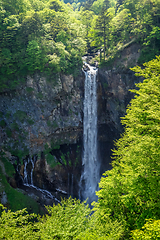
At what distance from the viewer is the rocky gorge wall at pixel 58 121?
25297 mm

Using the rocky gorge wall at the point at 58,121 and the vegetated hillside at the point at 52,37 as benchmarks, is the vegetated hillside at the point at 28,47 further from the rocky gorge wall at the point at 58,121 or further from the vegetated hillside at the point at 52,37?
the rocky gorge wall at the point at 58,121

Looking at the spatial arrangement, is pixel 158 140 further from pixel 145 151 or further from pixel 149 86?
pixel 149 86

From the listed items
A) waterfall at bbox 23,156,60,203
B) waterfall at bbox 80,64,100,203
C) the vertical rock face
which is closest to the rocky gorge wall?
the vertical rock face

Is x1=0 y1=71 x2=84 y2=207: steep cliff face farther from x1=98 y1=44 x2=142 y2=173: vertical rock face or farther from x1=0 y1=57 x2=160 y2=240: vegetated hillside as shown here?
x1=0 y1=57 x2=160 y2=240: vegetated hillside

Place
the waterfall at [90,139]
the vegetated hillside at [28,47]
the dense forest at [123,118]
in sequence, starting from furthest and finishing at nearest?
the waterfall at [90,139], the vegetated hillside at [28,47], the dense forest at [123,118]

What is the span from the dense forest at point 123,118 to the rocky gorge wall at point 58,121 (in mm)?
1582

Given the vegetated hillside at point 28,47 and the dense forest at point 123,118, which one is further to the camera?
the vegetated hillside at point 28,47

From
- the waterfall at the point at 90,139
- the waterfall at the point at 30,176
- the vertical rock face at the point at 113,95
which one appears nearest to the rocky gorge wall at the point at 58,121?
the vertical rock face at the point at 113,95

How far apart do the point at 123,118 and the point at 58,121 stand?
15.2m

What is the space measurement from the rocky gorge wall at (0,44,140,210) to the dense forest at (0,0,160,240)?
158 cm

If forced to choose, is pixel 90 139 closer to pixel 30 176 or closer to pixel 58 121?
pixel 58 121

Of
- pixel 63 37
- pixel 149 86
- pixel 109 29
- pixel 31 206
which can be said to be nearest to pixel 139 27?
pixel 109 29

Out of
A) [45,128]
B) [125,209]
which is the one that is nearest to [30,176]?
[45,128]

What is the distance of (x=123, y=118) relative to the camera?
13.8m
